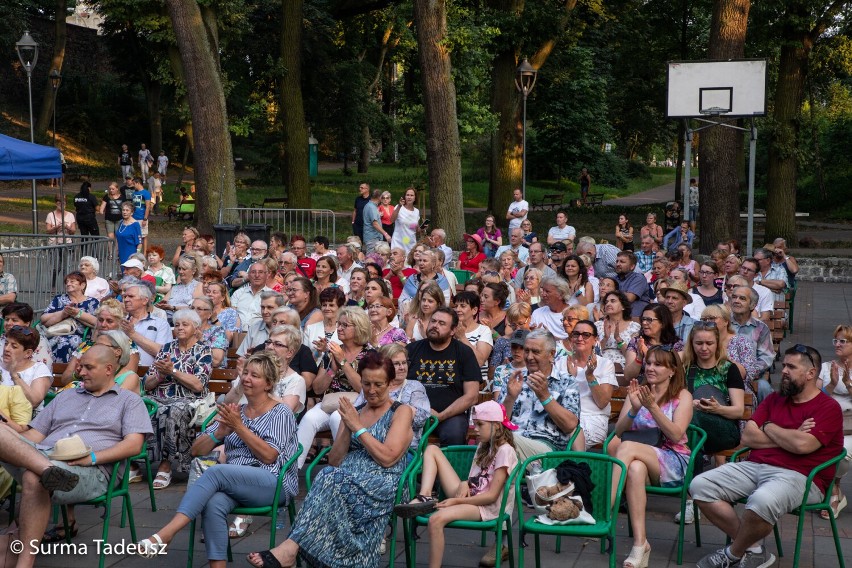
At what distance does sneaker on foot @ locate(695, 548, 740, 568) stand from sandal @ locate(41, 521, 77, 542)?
3.91 meters

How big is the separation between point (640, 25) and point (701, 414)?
3272 centimetres

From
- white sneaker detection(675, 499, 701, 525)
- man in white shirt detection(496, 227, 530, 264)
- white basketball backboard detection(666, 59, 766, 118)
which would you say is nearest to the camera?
white sneaker detection(675, 499, 701, 525)

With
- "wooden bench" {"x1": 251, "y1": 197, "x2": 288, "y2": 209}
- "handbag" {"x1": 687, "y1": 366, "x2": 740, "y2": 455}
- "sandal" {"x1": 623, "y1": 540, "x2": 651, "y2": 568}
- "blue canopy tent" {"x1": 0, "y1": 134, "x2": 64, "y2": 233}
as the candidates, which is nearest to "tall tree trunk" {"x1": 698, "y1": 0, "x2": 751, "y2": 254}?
"wooden bench" {"x1": 251, "y1": 197, "x2": 288, "y2": 209}

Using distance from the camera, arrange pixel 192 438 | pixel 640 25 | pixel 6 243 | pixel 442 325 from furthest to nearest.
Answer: pixel 640 25
pixel 6 243
pixel 192 438
pixel 442 325

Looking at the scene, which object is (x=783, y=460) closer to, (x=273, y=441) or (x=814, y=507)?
(x=814, y=507)

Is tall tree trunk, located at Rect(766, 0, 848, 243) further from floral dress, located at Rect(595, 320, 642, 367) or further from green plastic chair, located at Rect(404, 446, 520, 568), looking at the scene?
green plastic chair, located at Rect(404, 446, 520, 568)

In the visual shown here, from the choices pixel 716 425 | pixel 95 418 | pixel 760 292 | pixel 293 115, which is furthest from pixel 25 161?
pixel 293 115

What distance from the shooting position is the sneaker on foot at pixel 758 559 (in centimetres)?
586

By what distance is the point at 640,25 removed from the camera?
37281 mm

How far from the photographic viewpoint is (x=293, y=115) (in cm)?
2556

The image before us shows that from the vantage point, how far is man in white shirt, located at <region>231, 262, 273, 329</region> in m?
10.6

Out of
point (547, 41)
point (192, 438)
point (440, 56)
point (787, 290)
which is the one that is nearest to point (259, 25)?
point (547, 41)

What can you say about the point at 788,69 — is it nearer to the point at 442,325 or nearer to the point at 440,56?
the point at 440,56

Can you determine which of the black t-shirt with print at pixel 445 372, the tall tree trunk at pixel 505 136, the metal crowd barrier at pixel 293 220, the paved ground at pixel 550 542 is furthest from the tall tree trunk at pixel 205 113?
the black t-shirt with print at pixel 445 372
